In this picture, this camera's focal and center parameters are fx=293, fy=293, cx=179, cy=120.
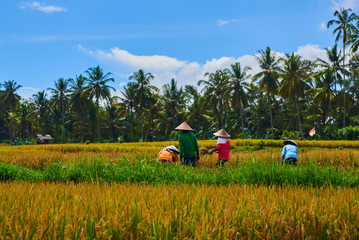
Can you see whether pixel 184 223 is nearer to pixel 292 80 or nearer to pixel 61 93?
pixel 292 80

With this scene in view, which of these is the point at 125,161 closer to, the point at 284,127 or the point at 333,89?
the point at 333,89

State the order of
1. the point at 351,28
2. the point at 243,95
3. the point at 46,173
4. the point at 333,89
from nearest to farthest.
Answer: the point at 46,173 < the point at 351,28 < the point at 333,89 < the point at 243,95

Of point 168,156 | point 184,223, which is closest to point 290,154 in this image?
point 168,156

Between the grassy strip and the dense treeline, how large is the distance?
75.3 feet

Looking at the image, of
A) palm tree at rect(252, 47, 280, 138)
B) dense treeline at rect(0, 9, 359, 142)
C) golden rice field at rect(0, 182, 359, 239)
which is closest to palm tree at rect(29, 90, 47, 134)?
dense treeline at rect(0, 9, 359, 142)

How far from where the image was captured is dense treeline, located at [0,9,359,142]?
107 feet

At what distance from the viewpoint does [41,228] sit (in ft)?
7.06

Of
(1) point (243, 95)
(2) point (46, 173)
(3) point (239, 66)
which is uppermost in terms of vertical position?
(3) point (239, 66)

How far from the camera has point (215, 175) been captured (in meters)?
5.89

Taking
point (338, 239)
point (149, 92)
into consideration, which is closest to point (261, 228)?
point (338, 239)

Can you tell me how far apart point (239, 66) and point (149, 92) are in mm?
12436

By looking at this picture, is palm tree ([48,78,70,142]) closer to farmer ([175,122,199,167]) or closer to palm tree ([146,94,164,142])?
palm tree ([146,94,164,142])

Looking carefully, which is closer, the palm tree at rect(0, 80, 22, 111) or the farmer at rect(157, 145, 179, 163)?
the farmer at rect(157, 145, 179, 163)

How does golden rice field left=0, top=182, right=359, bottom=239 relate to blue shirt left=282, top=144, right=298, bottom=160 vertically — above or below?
below
